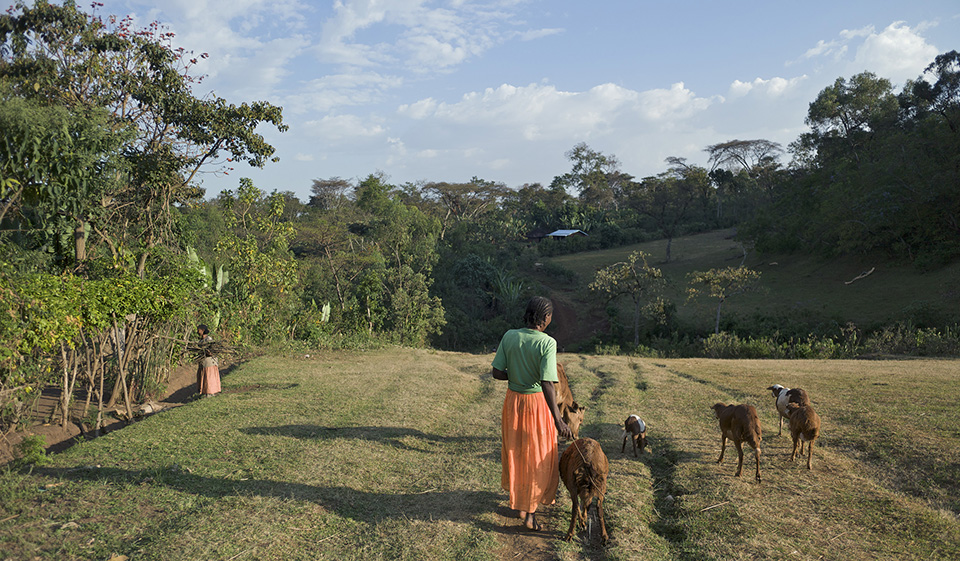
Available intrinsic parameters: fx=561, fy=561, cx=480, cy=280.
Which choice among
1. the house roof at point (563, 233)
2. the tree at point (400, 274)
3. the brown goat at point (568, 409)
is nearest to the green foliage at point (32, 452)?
the brown goat at point (568, 409)

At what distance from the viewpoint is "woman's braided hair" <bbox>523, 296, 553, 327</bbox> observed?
4.35 metres

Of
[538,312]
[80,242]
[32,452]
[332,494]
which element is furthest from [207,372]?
[538,312]

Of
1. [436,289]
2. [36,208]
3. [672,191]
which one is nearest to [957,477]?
Result: [36,208]

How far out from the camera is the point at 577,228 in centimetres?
5438

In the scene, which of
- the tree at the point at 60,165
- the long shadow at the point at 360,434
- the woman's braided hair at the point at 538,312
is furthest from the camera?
the long shadow at the point at 360,434

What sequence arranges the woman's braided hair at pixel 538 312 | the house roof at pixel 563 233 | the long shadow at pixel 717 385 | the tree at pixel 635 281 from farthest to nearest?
the house roof at pixel 563 233 → the tree at pixel 635 281 → the long shadow at pixel 717 385 → the woman's braided hair at pixel 538 312

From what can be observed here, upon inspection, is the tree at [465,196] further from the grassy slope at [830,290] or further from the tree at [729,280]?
the tree at [729,280]

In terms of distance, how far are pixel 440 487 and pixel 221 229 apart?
24140mm

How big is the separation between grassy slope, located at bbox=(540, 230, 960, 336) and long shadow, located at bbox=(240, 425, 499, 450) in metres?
19.1

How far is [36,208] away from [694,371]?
39.3ft

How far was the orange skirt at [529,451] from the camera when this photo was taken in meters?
4.42

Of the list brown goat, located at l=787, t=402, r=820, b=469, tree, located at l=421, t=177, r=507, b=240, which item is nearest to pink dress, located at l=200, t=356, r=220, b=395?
brown goat, located at l=787, t=402, r=820, b=469

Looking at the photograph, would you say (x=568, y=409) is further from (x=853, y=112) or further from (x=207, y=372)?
(x=853, y=112)

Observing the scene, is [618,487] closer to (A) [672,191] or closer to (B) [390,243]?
(B) [390,243]
